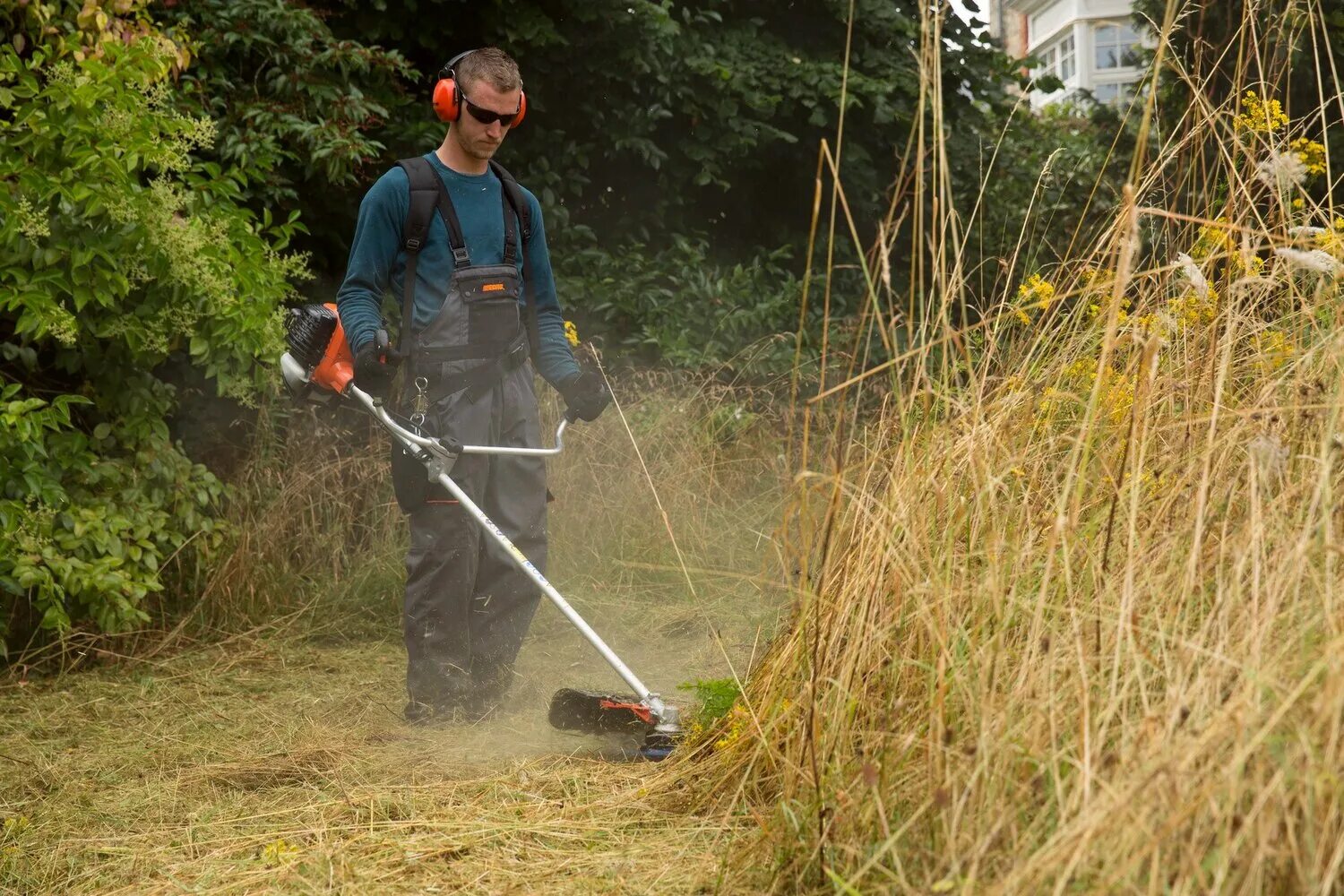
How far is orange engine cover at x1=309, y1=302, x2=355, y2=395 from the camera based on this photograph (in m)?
4.30

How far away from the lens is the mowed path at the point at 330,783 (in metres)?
2.98

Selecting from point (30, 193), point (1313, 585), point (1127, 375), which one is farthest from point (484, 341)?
point (1313, 585)

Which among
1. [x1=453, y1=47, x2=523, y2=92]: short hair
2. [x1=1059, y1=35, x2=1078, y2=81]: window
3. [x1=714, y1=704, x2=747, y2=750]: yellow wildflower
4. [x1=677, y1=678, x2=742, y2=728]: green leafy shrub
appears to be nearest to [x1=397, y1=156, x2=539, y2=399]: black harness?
[x1=453, y1=47, x2=523, y2=92]: short hair

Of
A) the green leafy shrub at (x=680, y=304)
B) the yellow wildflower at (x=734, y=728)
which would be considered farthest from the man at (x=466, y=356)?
the green leafy shrub at (x=680, y=304)

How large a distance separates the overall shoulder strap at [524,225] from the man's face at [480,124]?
0.35 ft

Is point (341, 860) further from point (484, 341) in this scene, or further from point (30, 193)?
point (30, 193)

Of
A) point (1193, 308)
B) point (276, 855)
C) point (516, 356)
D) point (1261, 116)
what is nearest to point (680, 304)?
point (516, 356)

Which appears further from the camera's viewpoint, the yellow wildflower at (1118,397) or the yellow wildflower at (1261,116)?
the yellow wildflower at (1261,116)

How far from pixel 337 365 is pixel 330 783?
1.28m

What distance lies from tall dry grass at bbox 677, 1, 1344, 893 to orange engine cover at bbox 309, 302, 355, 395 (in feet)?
5.58

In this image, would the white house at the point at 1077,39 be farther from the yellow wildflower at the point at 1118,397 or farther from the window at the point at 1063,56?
the yellow wildflower at the point at 1118,397

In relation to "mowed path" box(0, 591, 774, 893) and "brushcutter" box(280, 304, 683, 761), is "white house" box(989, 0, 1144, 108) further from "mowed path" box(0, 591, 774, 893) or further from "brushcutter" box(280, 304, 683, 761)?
"brushcutter" box(280, 304, 683, 761)

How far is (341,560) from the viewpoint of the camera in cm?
620

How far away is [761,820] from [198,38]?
16.5 ft
